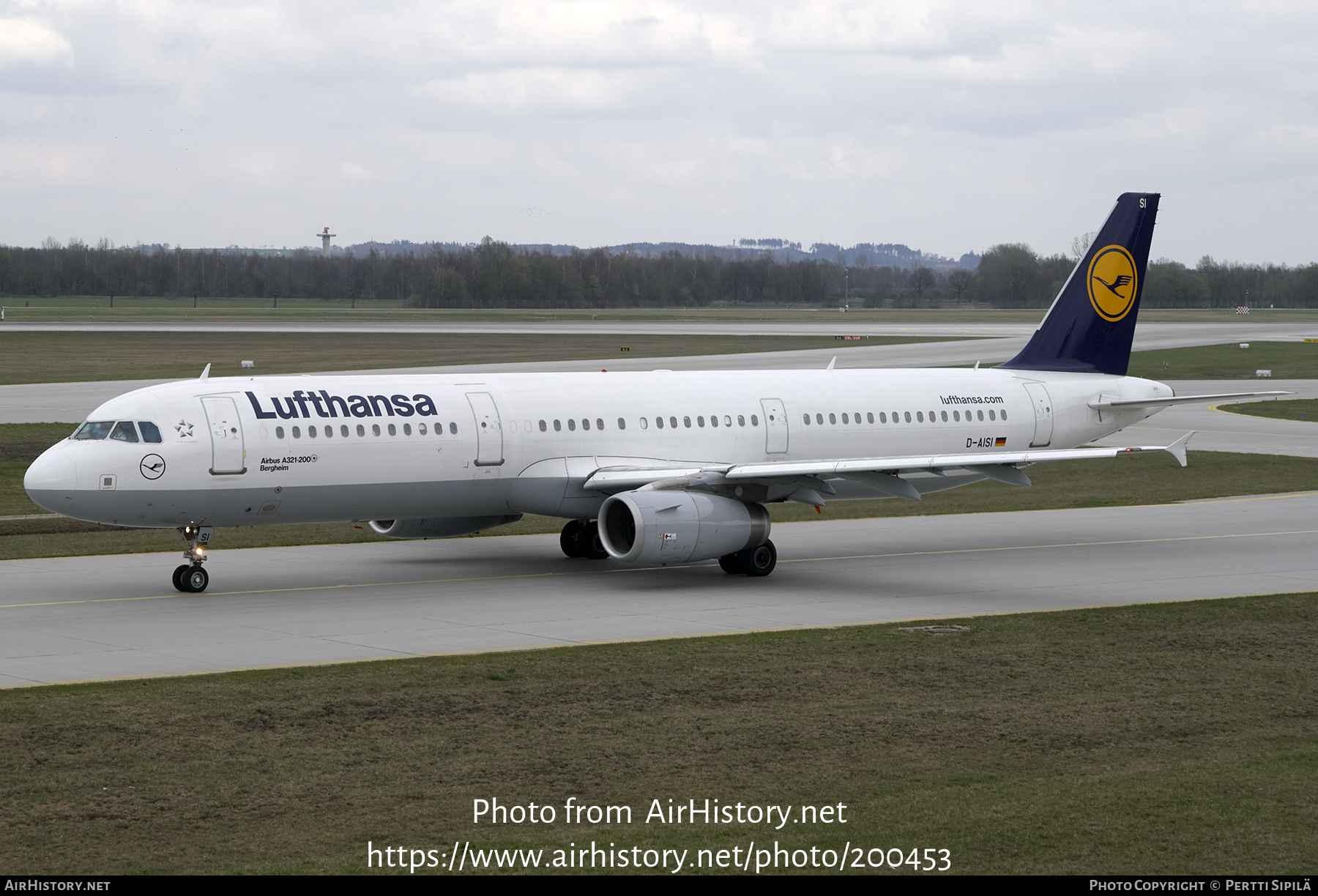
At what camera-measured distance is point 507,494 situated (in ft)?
97.3

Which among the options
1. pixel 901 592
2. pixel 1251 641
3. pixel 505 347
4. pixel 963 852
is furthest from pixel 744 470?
pixel 505 347

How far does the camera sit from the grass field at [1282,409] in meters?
65.8

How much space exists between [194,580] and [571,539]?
7.80m

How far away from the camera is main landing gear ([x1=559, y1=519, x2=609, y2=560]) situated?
32.0 metres

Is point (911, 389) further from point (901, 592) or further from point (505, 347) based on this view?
point (505, 347)

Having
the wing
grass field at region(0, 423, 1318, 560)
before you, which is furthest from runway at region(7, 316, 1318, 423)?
the wing

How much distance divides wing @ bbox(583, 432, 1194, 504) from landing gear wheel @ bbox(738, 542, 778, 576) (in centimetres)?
111

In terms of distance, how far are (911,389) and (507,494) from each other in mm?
9751

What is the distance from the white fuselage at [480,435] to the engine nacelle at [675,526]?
154cm

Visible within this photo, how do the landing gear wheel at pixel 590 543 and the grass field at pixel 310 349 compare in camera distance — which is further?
the grass field at pixel 310 349

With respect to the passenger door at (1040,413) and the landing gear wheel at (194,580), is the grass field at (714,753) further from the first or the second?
the passenger door at (1040,413)

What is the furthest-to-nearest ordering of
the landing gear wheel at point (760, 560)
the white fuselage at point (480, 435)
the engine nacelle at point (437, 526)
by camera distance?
the engine nacelle at point (437, 526)
the landing gear wheel at point (760, 560)
the white fuselage at point (480, 435)

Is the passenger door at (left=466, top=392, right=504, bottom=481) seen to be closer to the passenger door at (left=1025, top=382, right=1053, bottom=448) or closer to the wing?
the wing

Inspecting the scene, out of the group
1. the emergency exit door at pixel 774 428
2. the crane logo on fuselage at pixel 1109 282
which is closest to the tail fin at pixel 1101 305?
the crane logo on fuselage at pixel 1109 282
